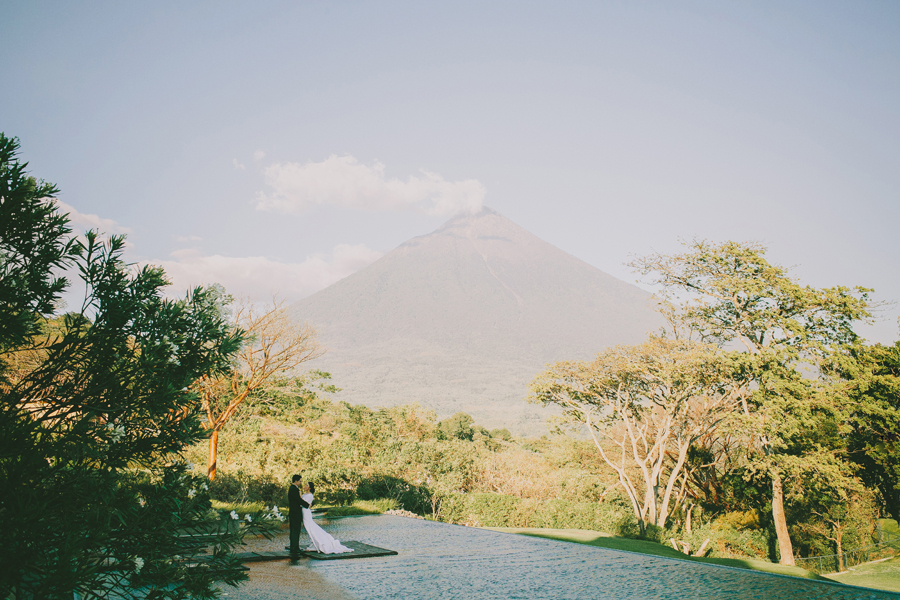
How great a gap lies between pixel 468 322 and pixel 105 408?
121481 mm

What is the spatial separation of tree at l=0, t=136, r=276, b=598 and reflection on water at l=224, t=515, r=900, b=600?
93.1 inches

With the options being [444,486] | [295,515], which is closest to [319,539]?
[295,515]

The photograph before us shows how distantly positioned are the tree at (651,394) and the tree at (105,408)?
14.6 meters

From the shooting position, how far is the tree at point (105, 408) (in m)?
2.29

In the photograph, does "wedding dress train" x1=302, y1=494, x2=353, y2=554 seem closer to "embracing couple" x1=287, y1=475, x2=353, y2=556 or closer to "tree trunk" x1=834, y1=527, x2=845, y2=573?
"embracing couple" x1=287, y1=475, x2=353, y2=556

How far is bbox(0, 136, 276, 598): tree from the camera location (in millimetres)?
2285

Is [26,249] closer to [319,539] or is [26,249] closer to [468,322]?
[319,539]

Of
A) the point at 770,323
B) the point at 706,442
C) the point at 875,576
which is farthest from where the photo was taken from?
the point at 706,442

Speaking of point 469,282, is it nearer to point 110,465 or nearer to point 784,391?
point 784,391

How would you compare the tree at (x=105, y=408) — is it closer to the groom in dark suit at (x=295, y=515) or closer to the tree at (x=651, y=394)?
the groom in dark suit at (x=295, y=515)

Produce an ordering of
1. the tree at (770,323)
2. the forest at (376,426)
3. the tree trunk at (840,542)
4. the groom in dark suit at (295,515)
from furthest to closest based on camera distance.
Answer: the tree trunk at (840,542) < the tree at (770,323) < the groom in dark suit at (295,515) < the forest at (376,426)

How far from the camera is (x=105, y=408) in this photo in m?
2.59

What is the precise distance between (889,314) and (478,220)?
18080cm

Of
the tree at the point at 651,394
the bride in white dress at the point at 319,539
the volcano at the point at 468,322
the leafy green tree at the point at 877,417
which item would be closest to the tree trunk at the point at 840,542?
the leafy green tree at the point at 877,417
